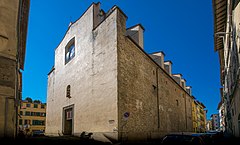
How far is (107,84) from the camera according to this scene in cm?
1603

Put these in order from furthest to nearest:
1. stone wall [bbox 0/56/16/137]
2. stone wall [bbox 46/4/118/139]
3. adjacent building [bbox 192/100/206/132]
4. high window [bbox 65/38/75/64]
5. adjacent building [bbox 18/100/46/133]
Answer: adjacent building [bbox 18/100/46/133]
adjacent building [bbox 192/100/206/132]
high window [bbox 65/38/75/64]
stone wall [bbox 46/4/118/139]
stone wall [bbox 0/56/16/137]

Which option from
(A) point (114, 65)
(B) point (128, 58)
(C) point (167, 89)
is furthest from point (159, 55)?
(A) point (114, 65)

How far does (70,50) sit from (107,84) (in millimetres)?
9800

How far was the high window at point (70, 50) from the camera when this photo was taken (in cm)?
2331

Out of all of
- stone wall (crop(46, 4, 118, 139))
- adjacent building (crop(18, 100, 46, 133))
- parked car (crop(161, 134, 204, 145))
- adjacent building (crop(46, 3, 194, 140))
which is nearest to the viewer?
parked car (crop(161, 134, 204, 145))

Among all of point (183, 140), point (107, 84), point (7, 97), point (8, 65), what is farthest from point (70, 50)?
point (183, 140)

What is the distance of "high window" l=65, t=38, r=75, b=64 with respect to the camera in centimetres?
2331

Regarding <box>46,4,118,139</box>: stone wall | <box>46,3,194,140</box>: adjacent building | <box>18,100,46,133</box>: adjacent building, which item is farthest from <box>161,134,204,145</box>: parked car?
<box>18,100,46,133</box>: adjacent building

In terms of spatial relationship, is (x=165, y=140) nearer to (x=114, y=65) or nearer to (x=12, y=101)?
(x=12, y=101)

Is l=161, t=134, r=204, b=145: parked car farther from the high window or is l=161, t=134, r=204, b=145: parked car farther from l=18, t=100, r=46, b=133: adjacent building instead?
l=18, t=100, r=46, b=133: adjacent building

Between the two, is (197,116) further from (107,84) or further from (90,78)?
(107,84)

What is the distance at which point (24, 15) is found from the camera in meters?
14.5

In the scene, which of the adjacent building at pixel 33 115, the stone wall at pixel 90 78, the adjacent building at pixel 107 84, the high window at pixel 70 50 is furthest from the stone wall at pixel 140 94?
the adjacent building at pixel 33 115

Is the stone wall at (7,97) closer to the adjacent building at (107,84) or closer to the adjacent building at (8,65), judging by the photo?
the adjacent building at (8,65)
